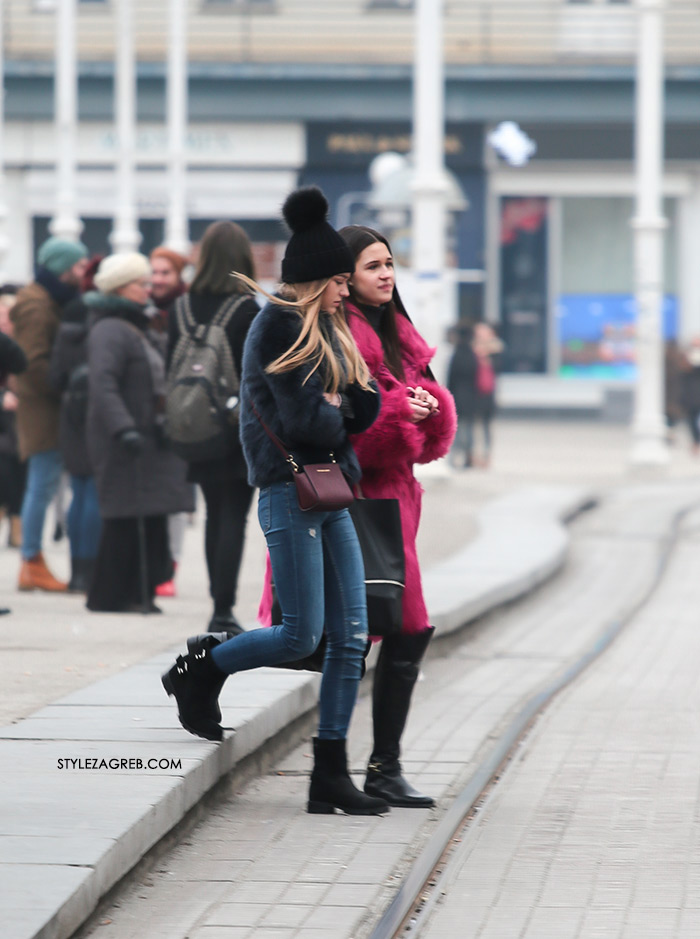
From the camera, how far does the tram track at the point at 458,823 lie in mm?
4559

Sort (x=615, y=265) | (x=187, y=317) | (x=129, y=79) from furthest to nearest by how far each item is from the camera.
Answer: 1. (x=615, y=265)
2. (x=129, y=79)
3. (x=187, y=317)

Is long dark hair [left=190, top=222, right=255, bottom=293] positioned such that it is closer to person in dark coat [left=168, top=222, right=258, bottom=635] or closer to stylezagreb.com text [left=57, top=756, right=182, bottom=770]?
person in dark coat [left=168, top=222, right=258, bottom=635]

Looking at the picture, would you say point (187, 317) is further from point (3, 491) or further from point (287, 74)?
point (287, 74)

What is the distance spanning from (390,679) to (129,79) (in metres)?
21.1

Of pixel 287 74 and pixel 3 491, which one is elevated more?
pixel 287 74

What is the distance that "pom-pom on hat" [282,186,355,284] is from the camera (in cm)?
534

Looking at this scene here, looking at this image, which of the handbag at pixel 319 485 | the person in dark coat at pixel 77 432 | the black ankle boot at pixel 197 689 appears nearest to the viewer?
the handbag at pixel 319 485

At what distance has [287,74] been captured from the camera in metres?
31.7

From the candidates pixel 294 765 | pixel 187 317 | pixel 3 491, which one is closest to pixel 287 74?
pixel 3 491

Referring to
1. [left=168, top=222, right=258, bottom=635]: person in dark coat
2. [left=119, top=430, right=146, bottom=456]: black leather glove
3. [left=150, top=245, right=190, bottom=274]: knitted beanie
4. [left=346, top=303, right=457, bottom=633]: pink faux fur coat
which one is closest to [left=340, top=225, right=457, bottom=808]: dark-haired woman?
[left=346, top=303, right=457, bottom=633]: pink faux fur coat

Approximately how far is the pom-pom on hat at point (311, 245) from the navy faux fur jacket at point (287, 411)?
A: 12 cm

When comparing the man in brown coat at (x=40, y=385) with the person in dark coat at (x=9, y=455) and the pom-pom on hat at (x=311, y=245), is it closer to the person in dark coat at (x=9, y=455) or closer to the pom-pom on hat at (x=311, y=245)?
the person in dark coat at (x=9, y=455)

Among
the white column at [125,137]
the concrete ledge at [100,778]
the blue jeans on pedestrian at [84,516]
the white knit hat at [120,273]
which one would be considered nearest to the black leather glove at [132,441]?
the white knit hat at [120,273]

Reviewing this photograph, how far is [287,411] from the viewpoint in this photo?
529 centimetres
